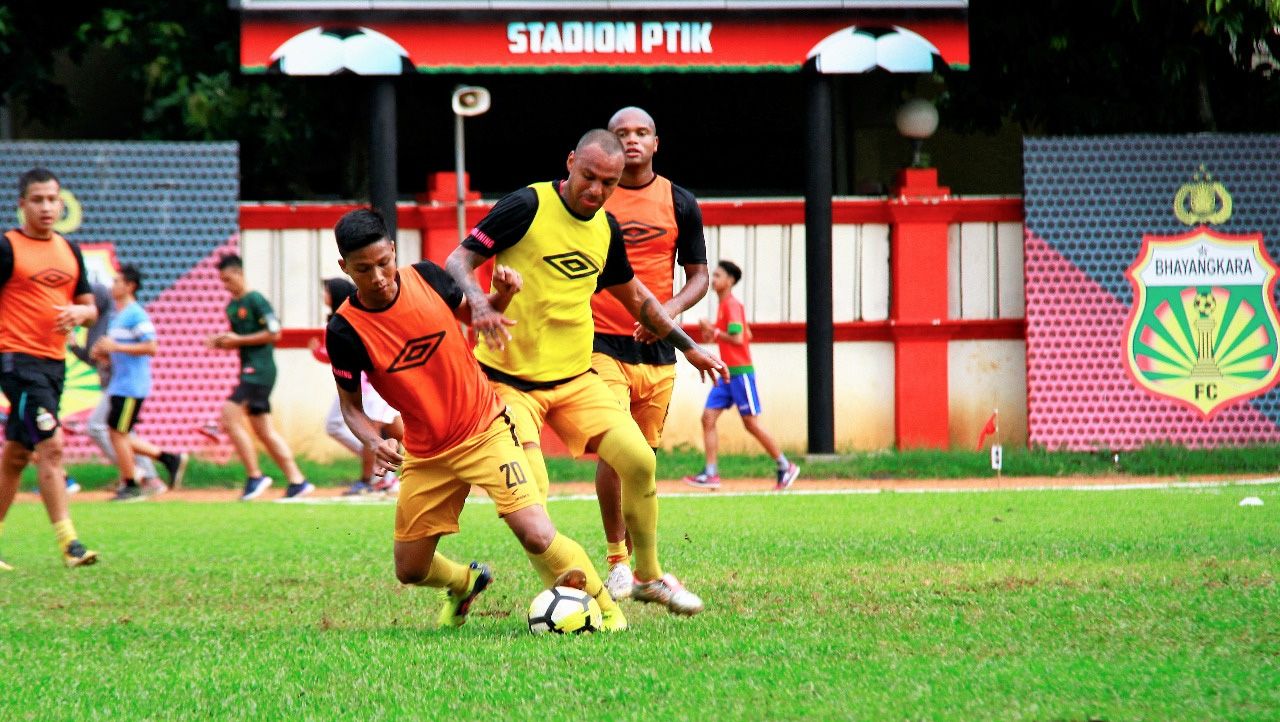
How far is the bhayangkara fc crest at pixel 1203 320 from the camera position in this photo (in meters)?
17.7

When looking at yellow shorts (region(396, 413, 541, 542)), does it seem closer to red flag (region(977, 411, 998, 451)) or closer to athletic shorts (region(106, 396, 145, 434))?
athletic shorts (region(106, 396, 145, 434))

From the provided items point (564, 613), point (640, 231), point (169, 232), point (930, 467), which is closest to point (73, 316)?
point (640, 231)

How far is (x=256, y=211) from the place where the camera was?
17875 millimetres

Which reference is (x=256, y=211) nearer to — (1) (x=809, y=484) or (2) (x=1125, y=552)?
(1) (x=809, y=484)

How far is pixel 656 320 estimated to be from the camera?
7.40 meters

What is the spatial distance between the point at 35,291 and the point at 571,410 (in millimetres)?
4095

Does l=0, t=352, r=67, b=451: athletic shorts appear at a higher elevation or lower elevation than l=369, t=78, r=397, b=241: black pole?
lower

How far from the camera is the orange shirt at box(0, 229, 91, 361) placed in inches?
378

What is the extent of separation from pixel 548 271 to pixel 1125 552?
3.77 meters

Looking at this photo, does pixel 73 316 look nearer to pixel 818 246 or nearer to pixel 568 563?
pixel 568 563

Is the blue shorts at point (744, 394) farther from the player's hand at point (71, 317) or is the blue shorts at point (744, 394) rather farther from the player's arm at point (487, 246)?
the player's arm at point (487, 246)

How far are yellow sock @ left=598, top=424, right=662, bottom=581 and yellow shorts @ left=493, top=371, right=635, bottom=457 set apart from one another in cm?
7

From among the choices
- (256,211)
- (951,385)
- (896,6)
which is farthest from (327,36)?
(951,385)

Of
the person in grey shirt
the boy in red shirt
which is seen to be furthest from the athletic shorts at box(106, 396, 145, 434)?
the boy in red shirt
